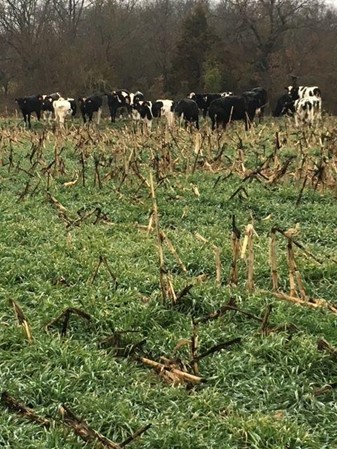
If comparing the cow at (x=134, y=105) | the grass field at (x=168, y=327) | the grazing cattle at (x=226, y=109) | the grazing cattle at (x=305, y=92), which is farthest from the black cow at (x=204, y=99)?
the grass field at (x=168, y=327)

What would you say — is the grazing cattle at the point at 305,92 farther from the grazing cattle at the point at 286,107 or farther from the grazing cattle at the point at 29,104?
the grazing cattle at the point at 29,104

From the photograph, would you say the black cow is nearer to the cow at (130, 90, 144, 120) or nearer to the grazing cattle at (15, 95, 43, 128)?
the cow at (130, 90, 144, 120)

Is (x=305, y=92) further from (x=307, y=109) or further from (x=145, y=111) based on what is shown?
(x=145, y=111)

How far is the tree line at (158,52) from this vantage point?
3422 cm

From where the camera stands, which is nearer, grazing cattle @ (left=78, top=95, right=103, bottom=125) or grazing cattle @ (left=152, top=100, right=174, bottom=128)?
grazing cattle @ (left=152, top=100, right=174, bottom=128)

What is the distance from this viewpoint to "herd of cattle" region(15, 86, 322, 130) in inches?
714

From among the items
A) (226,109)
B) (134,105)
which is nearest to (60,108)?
(134,105)

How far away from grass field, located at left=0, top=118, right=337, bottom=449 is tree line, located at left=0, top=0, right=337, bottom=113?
91.6 ft

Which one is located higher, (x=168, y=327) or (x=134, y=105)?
(x=168, y=327)

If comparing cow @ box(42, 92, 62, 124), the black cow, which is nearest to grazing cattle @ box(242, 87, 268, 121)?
the black cow

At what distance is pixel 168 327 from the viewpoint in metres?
4.14

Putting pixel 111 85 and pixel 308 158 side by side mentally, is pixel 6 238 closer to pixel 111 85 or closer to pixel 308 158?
pixel 308 158

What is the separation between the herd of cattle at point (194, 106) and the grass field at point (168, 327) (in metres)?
10.9

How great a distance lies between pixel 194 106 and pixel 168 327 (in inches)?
634
